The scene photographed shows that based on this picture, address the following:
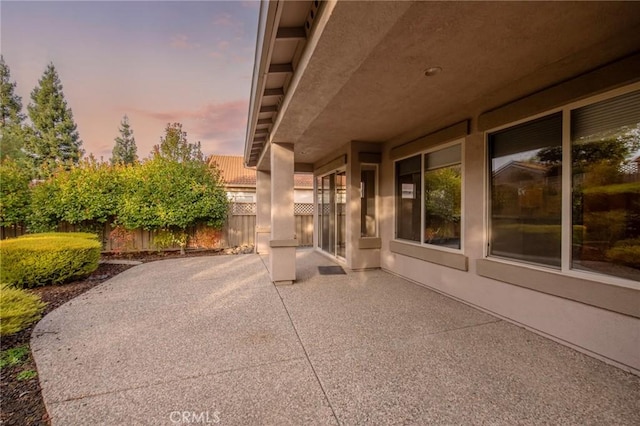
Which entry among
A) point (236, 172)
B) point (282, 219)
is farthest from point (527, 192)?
point (236, 172)

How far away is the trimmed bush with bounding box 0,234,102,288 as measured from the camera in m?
4.51

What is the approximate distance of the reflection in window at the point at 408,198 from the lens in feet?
16.7

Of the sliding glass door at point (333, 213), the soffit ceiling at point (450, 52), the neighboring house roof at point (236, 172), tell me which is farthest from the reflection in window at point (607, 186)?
the neighboring house roof at point (236, 172)

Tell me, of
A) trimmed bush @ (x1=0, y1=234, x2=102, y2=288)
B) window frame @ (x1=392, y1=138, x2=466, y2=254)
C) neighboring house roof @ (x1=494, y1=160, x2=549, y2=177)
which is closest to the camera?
neighboring house roof @ (x1=494, y1=160, x2=549, y2=177)

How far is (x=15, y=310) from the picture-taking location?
255 cm

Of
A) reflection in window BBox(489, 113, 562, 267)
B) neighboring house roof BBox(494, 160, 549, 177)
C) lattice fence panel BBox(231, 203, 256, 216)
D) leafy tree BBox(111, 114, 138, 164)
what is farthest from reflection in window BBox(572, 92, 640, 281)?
leafy tree BBox(111, 114, 138, 164)

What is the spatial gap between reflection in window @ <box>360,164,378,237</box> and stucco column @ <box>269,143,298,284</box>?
1934mm

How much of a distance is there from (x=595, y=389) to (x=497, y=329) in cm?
106

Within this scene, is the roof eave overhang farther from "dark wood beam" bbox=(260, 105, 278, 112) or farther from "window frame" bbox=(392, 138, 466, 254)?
"window frame" bbox=(392, 138, 466, 254)

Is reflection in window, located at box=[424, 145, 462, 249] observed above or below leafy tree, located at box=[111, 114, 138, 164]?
below

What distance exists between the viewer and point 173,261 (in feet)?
24.9

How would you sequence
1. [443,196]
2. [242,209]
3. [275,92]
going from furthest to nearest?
[242,209] < [443,196] < [275,92]

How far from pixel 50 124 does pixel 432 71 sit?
107 feet

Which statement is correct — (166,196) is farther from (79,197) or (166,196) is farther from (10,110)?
(10,110)
